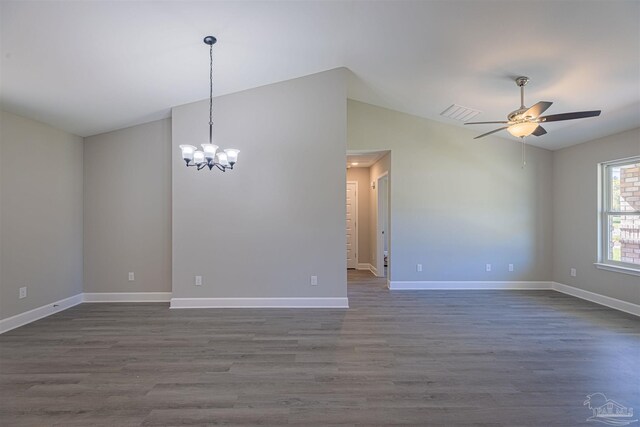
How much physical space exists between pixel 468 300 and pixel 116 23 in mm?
5542

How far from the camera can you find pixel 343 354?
2.87 m

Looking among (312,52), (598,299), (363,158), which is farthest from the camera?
(363,158)

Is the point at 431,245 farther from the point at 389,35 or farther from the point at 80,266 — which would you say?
the point at 80,266

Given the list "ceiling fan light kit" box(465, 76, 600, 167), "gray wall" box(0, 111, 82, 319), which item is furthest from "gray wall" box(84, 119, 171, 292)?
"ceiling fan light kit" box(465, 76, 600, 167)

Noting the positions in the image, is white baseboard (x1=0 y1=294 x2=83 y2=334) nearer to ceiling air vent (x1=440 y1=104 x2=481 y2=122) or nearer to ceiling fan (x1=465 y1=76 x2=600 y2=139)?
ceiling fan (x1=465 y1=76 x2=600 y2=139)

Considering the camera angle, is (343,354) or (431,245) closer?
(343,354)

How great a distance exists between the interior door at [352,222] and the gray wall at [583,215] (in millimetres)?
4016

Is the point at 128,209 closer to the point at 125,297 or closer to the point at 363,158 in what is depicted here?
the point at 125,297

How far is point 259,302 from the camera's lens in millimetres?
4281

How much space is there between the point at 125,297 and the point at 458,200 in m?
5.82

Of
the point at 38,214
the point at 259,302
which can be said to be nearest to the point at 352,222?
the point at 259,302

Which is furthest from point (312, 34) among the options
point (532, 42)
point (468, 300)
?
point (468, 300)

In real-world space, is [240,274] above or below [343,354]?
above

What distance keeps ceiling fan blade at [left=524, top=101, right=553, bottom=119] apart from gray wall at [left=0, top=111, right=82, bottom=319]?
19.1ft
